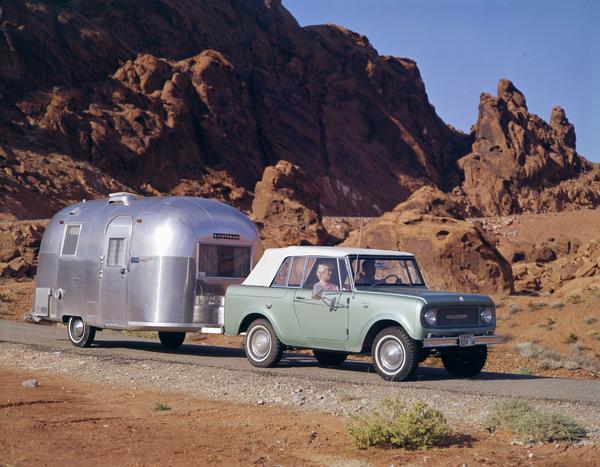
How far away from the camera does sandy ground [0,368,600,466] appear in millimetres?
8102

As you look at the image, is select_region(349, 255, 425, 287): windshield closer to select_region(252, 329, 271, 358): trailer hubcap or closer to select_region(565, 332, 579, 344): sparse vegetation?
select_region(252, 329, 271, 358): trailer hubcap

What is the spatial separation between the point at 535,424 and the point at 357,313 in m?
4.46

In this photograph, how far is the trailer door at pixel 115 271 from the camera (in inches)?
652

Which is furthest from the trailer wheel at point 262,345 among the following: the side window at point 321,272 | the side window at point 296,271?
the side window at point 321,272

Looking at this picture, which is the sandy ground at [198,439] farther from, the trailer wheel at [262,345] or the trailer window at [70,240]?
the trailer window at [70,240]

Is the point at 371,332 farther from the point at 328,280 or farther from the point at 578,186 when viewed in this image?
the point at 578,186

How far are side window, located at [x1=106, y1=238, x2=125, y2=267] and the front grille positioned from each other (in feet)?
22.6

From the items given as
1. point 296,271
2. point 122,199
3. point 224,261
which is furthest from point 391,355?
point 122,199

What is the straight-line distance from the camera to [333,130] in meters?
102

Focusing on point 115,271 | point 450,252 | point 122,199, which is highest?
point 450,252

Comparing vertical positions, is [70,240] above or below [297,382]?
above

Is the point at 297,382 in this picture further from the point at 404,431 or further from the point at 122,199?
the point at 122,199

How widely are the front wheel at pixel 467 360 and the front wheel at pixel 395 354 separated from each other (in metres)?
1.05

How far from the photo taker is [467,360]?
13.5 metres
